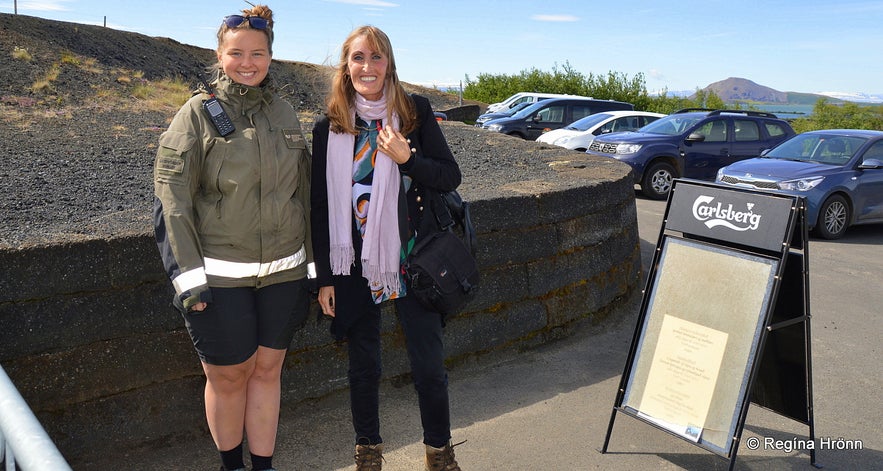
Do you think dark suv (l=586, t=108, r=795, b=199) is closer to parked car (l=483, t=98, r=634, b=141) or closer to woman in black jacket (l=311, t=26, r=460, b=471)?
parked car (l=483, t=98, r=634, b=141)

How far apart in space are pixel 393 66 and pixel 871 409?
3523 millimetres

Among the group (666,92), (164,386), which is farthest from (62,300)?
(666,92)

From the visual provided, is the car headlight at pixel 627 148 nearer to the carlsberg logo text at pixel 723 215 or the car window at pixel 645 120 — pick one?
the car window at pixel 645 120

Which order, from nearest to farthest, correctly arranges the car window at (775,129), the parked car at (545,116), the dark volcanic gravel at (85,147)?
the dark volcanic gravel at (85,147) < the car window at (775,129) < the parked car at (545,116)

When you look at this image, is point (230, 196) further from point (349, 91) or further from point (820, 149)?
point (820, 149)

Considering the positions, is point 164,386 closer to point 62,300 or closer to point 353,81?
point 62,300

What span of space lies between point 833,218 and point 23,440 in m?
11.4

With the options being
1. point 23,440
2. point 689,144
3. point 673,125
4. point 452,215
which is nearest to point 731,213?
point 452,215

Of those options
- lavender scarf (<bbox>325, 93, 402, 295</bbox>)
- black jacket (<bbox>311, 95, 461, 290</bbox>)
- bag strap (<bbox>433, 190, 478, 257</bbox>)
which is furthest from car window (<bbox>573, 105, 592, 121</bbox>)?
lavender scarf (<bbox>325, 93, 402, 295</bbox>)

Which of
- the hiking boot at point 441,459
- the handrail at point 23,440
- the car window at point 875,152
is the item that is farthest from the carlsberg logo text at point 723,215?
the car window at point 875,152

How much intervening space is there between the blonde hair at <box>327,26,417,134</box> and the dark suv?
37.5 ft

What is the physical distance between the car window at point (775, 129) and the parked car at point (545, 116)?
7.57m

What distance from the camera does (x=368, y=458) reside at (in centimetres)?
356

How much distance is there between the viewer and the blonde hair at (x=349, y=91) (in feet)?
10.9
